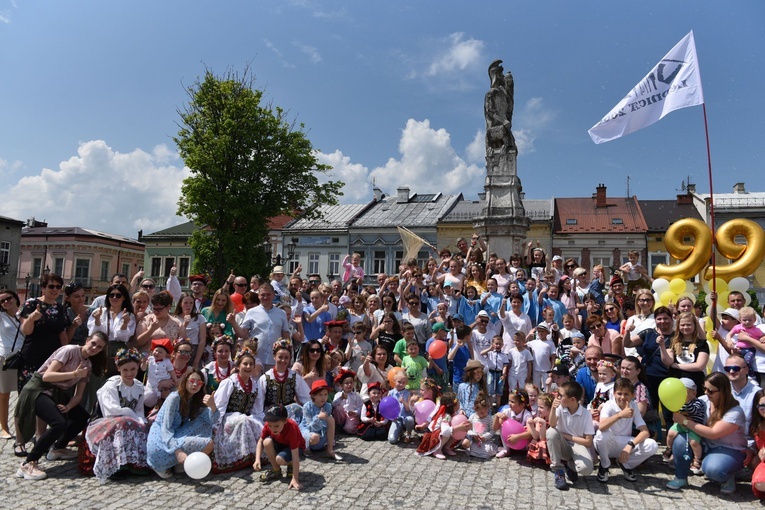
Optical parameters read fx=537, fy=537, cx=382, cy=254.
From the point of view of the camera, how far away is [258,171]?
2422 cm

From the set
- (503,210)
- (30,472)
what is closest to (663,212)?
(503,210)

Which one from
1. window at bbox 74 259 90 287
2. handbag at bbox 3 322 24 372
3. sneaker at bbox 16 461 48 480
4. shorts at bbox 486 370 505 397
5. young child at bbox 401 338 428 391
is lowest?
sneaker at bbox 16 461 48 480

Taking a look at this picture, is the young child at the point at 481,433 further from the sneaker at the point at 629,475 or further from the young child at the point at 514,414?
the sneaker at the point at 629,475

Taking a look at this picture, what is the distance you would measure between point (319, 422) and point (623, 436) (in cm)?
335

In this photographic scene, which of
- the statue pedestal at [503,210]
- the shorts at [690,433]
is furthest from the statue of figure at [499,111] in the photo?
the shorts at [690,433]

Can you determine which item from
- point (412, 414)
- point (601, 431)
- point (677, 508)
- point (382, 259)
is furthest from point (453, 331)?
point (382, 259)

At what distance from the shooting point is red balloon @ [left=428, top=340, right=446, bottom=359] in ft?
27.3

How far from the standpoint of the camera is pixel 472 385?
712 cm

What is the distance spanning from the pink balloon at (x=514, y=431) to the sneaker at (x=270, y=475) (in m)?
2.62

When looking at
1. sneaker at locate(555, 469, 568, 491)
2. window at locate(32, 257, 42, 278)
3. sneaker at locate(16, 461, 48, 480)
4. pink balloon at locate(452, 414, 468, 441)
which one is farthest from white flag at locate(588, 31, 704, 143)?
window at locate(32, 257, 42, 278)

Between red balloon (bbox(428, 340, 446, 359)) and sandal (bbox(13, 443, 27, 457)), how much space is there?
538 centimetres

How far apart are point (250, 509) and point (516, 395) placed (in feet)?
11.0

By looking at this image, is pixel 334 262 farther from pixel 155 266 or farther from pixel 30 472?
pixel 30 472

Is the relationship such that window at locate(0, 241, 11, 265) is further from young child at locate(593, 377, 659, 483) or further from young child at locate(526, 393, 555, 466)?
young child at locate(593, 377, 659, 483)
